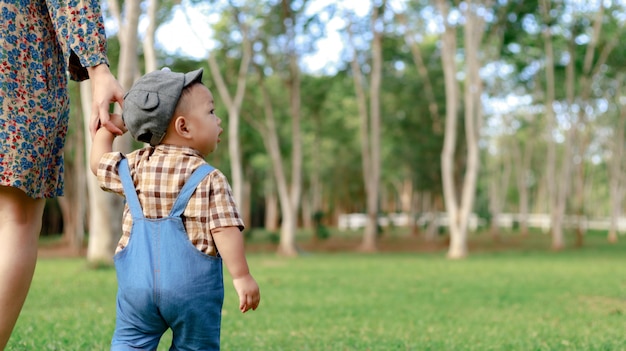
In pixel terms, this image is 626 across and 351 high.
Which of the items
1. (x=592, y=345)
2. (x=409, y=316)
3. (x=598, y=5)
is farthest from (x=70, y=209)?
(x=592, y=345)

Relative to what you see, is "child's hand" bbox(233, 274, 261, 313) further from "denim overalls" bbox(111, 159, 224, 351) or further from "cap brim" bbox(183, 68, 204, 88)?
"cap brim" bbox(183, 68, 204, 88)

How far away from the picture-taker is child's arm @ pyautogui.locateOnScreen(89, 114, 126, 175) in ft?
9.17

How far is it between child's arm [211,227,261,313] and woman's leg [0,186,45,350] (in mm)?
927

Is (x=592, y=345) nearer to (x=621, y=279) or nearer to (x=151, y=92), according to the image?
Result: (x=151, y=92)

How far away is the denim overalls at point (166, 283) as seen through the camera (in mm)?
2557

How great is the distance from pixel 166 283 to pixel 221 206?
1.05 feet

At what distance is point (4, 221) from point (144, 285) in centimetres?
78

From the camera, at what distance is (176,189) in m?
2.63

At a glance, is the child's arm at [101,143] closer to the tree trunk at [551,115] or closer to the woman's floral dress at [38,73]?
the woman's floral dress at [38,73]

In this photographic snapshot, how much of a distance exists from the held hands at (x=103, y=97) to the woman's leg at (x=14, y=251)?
1.44 ft

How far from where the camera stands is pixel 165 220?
259 centimetres

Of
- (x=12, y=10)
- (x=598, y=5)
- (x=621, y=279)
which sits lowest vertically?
(x=621, y=279)

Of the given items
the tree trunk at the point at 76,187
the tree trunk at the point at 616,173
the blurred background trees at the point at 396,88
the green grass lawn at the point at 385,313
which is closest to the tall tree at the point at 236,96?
the blurred background trees at the point at 396,88

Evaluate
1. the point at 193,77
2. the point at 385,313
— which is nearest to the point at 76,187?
the point at 385,313
